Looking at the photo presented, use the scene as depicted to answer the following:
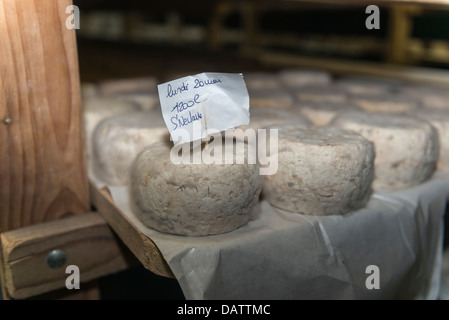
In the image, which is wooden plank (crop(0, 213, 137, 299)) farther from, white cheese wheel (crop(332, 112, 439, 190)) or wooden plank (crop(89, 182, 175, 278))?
white cheese wheel (crop(332, 112, 439, 190))

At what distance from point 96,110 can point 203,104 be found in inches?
29.3

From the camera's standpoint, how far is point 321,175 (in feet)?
3.45

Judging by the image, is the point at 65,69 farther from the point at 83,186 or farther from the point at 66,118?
the point at 83,186

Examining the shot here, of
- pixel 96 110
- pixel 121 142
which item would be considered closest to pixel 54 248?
pixel 121 142

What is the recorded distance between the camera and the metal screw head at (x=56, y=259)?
1.14 meters

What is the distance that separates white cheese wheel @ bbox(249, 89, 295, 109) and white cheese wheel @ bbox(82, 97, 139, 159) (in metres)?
0.47

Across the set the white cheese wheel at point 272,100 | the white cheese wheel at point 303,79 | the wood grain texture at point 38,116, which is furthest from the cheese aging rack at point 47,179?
the white cheese wheel at point 303,79

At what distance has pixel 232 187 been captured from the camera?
0.96 m

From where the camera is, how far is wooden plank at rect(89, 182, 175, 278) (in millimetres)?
960

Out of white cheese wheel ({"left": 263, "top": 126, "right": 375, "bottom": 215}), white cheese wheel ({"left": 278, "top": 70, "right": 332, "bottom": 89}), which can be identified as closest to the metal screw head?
white cheese wheel ({"left": 263, "top": 126, "right": 375, "bottom": 215})

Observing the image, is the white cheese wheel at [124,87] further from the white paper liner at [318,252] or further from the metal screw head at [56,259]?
the metal screw head at [56,259]

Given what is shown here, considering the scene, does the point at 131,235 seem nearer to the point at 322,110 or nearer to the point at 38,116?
the point at 38,116
